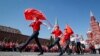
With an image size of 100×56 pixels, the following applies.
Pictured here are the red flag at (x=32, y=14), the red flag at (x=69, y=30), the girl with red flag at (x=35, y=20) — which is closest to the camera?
the girl with red flag at (x=35, y=20)

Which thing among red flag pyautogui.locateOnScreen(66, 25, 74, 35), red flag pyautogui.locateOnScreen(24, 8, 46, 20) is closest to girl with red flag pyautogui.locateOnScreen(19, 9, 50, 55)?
red flag pyautogui.locateOnScreen(24, 8, 46, 20)

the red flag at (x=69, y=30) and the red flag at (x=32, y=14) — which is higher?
the red flag at (x=32, y=14)

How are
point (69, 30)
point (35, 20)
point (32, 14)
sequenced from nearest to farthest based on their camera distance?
point (35, 20) → point (32, 14) → point (69, 30)

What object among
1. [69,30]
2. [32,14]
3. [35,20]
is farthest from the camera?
[69,30]

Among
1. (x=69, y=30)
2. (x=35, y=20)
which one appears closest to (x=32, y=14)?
(x=35, y=20)

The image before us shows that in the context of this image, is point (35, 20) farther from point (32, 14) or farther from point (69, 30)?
point (69, 30)

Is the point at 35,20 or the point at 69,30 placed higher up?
the point at 35,20

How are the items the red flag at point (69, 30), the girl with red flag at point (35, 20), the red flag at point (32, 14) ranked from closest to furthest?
the girl with red flag at point (35, 20) → the red flag at point (32, 14) → the red flag at point (69, 30)

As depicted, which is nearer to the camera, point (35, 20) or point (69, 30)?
point (35, 20)

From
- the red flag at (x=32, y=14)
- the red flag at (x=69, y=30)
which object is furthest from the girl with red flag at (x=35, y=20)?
the red flag at (x=69, y=30)

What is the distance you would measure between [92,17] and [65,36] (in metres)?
70.5

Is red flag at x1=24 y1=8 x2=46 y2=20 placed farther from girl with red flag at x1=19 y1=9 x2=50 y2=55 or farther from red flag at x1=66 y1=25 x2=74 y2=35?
red flag at x1=66 y1=25 x2=74 y2=35

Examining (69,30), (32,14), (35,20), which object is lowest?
(69,30)

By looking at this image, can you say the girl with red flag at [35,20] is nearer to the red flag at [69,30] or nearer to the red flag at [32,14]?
the red flag at [32,14]
